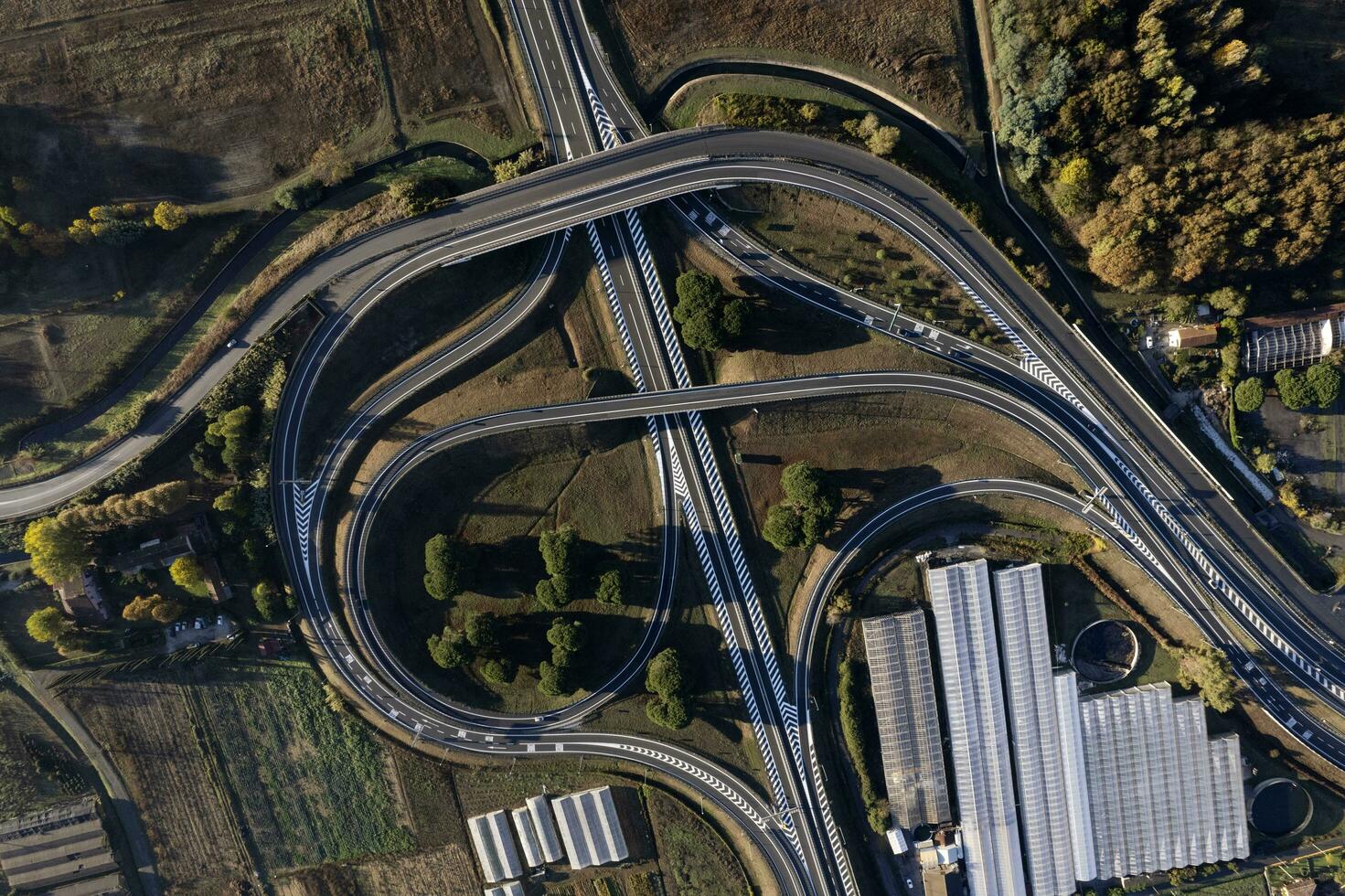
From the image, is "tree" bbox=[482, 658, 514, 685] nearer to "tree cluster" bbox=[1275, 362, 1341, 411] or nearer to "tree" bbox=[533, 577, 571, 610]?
"tree" bbox=[533, 577, 571, 610]

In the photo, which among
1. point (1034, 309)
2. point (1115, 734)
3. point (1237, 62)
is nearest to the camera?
point (1237, 62)

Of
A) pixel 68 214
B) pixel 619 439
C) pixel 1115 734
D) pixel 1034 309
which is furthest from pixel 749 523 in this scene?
pixel 68 214

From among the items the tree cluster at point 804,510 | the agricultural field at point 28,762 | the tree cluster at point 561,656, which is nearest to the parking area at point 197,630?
the agricultural field at point 28,762

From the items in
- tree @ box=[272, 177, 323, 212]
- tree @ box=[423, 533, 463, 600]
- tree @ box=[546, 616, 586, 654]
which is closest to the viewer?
tree @ box=[423, 533, 463, 600]

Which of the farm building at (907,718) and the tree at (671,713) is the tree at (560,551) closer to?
the tree at (671,713)

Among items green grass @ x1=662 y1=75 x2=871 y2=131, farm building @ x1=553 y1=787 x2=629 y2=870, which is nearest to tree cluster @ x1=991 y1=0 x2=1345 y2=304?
green grass @ x1=662 y1=75 x2=871 y2=131

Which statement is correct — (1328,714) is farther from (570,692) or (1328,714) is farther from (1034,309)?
(570,692)

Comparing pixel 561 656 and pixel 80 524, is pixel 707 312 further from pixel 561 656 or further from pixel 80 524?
pixel 80 524
